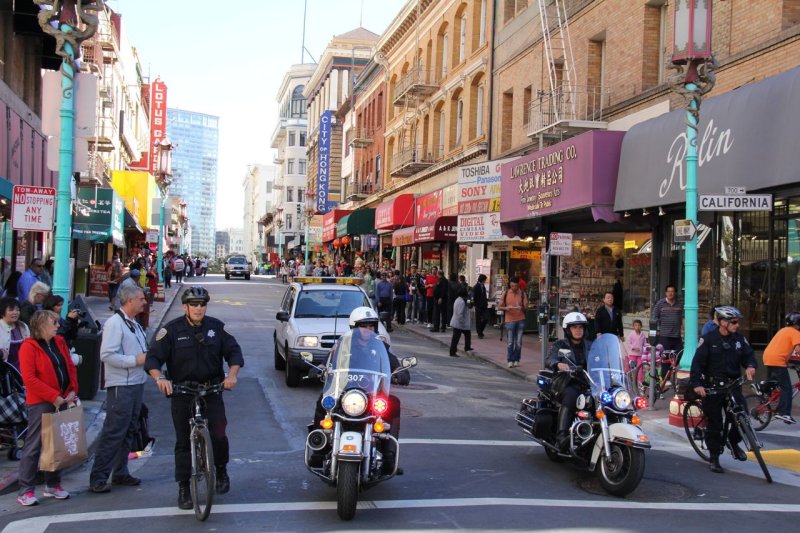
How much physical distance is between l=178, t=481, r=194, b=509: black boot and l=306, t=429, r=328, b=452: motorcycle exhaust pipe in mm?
1076

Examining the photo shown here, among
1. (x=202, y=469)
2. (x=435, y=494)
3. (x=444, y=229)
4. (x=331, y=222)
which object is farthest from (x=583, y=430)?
(x=331, y=222)

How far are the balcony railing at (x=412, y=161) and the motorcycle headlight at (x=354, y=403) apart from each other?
2973cm

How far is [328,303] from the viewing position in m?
15.0

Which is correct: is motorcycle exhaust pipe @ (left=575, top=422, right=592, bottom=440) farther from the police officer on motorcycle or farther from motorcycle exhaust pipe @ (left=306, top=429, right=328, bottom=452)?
motorcycle exhaust pipe @ (left=306, top=429, right=328, bottom=452)

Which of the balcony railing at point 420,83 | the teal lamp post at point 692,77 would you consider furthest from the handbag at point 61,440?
the balcony railing at point 420,83

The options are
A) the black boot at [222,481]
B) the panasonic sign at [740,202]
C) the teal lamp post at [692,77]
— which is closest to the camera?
the black boot at [222,481]

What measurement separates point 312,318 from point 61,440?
295 inches

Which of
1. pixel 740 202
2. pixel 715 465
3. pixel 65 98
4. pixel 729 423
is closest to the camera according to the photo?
pixel 715 465

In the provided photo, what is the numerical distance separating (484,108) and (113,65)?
69.8 ft

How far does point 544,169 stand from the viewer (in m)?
20.4

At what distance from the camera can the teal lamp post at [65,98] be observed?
10578 millimetres

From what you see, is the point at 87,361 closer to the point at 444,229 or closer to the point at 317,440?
the point at 317,440

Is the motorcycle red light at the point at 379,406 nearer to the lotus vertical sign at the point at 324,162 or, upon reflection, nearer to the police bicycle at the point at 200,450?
the police bicycle at the point at 200,450

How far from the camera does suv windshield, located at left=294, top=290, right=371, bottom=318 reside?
14.7 meters
